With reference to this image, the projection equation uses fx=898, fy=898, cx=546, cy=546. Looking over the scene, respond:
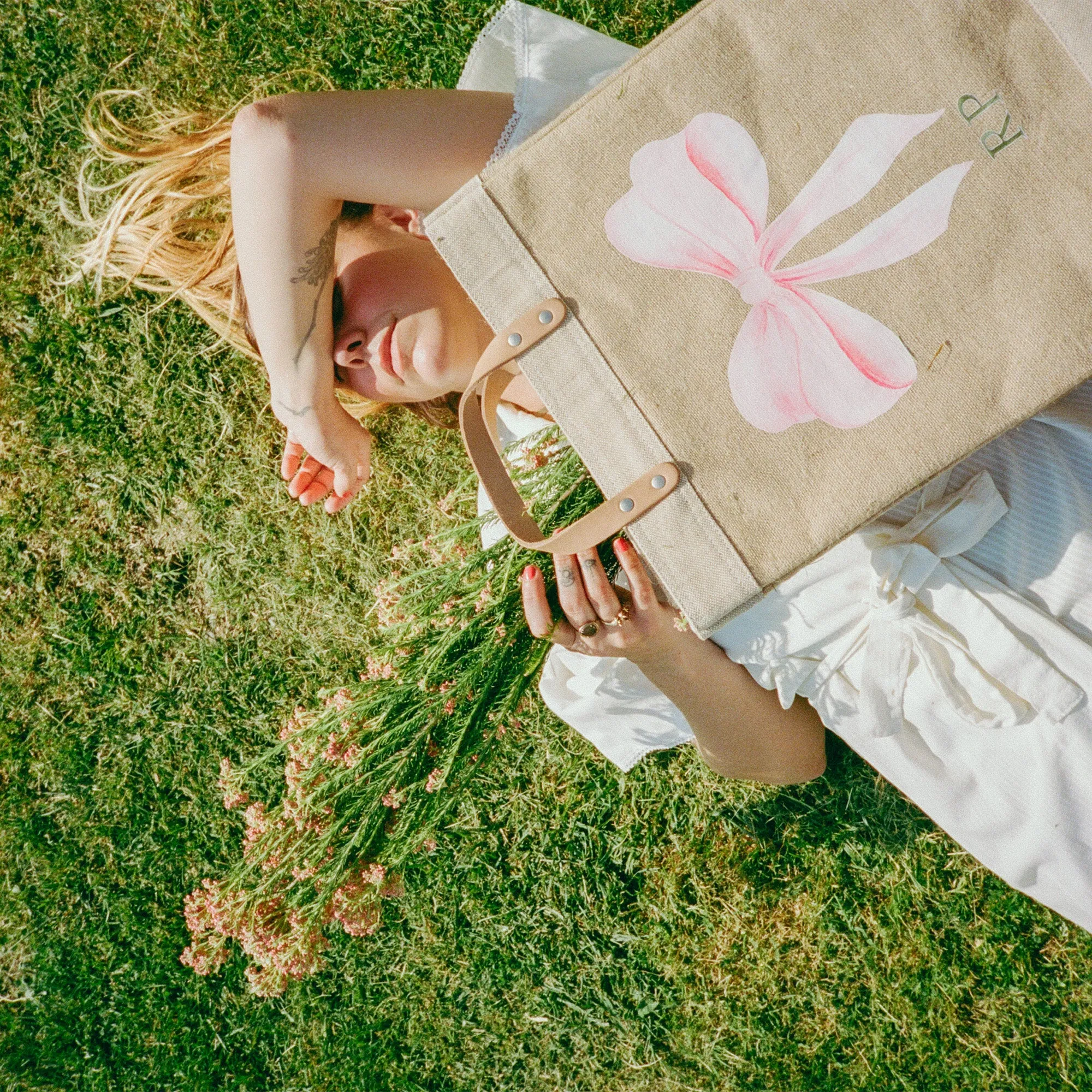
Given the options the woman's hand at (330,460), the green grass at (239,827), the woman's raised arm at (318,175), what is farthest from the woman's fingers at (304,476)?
→ the green grass at (239,827)

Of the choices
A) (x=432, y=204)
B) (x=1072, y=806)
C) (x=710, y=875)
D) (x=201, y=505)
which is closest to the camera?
(x=432, y=204)

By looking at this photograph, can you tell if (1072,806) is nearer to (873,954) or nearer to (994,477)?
(994,477)

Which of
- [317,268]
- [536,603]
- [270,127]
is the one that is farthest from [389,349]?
[536,603]

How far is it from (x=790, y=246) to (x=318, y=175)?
0.82 m

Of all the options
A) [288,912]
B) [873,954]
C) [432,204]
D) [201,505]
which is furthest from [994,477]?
[201,505]

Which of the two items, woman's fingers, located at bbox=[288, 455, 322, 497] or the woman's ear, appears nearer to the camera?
the woman's ear

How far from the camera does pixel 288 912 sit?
1818 millimetres

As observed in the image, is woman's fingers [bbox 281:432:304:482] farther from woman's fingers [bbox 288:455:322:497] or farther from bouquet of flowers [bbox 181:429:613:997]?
bouquet of flowers [bbox 181:429:613:997]

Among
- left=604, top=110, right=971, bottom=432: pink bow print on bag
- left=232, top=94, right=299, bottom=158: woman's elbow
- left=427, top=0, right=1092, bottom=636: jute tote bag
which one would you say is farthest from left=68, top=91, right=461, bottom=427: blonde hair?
left=604, top=110, right=971, bottom=432: pink bow print on bag

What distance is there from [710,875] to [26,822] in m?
2.13

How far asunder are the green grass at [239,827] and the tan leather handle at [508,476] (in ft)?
4.16

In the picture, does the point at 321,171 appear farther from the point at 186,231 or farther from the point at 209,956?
the point at 209,956

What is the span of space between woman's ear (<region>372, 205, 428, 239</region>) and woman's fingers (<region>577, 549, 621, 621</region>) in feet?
2.54

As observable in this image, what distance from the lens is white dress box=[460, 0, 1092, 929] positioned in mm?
1759
